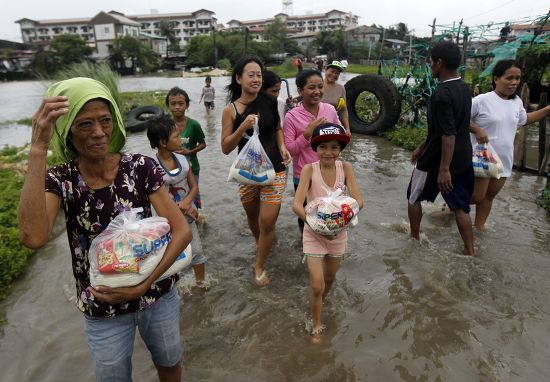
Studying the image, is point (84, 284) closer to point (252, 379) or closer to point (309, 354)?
point (252, 379)

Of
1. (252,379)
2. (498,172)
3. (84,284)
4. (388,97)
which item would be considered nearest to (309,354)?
(252,379)

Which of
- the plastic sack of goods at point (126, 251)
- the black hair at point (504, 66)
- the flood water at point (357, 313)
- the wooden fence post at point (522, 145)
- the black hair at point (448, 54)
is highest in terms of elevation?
the black hair at point (448, 54)

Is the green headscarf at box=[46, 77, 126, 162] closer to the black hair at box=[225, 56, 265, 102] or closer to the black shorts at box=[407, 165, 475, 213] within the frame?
the black hair at box=[225, 56, 265, 102]

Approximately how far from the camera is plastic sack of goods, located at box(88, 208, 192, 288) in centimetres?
161

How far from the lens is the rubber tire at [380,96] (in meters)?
9.46

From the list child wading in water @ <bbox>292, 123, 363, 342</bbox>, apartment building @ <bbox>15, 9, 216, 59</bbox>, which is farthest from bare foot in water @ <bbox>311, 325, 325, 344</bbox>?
apartment building @ <bbox>15, 9, 216, 59</bbox>

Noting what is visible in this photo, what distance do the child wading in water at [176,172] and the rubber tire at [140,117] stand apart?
939cm

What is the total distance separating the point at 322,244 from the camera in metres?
2.80

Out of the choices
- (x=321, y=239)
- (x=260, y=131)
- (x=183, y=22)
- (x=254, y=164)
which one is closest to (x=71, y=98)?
(x=321, y=239)

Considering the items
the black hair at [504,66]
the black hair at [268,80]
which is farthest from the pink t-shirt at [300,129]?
the black hair at [504,66]

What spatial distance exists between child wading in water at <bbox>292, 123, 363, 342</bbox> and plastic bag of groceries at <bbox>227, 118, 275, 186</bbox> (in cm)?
57

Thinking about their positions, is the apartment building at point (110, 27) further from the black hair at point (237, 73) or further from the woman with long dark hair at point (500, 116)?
the woman with long dark hair at point (500, 116)

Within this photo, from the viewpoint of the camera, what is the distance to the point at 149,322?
1.87 meters

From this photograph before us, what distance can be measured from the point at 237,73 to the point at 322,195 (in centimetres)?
148
